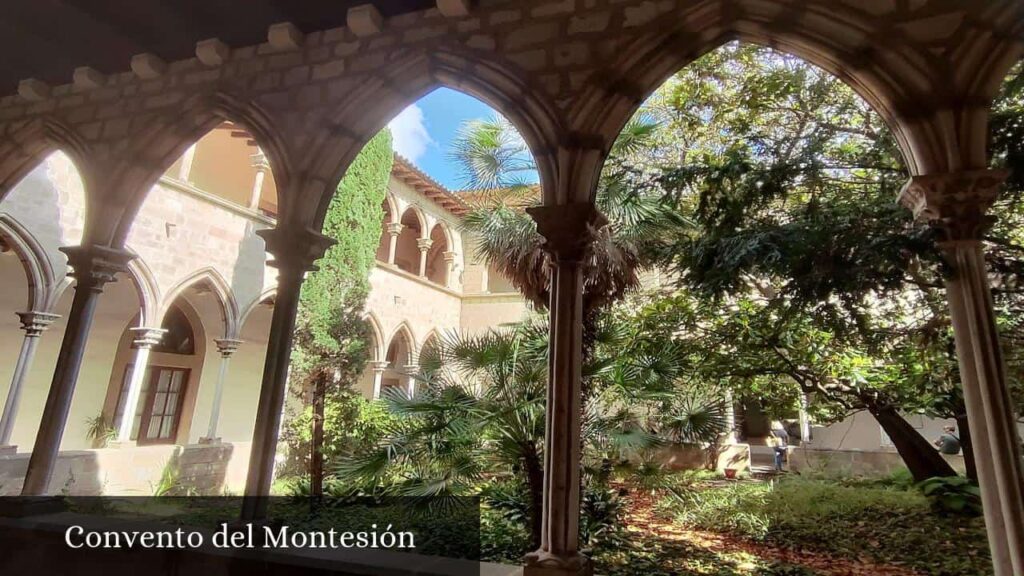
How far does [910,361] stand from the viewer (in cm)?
481

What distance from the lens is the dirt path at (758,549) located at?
3.88 meters

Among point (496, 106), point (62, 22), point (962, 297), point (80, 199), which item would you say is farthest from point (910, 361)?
point (80, 199)

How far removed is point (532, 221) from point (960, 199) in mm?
3333

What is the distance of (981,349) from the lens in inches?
81.4

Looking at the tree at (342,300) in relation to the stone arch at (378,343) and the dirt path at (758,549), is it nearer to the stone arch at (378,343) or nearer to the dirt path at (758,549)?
the stone arch at (378,343)

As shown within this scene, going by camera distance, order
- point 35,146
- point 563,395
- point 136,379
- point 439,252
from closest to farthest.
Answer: point 563,395 < point 35,146 < point 136,379 < point 439,252

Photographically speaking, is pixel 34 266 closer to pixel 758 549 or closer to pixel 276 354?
pixel 276 354

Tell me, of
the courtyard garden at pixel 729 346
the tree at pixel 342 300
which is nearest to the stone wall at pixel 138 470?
the tree at pixel 342 300

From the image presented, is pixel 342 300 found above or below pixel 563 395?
above

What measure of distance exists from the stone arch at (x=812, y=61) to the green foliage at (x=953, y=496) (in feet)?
12.9

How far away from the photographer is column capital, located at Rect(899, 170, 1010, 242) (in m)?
2.15

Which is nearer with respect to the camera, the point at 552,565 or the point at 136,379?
the point at 552,565

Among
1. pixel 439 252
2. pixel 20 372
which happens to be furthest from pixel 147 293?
pixel 439 252

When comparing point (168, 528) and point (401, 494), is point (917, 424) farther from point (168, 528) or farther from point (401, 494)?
point (168, 528)
